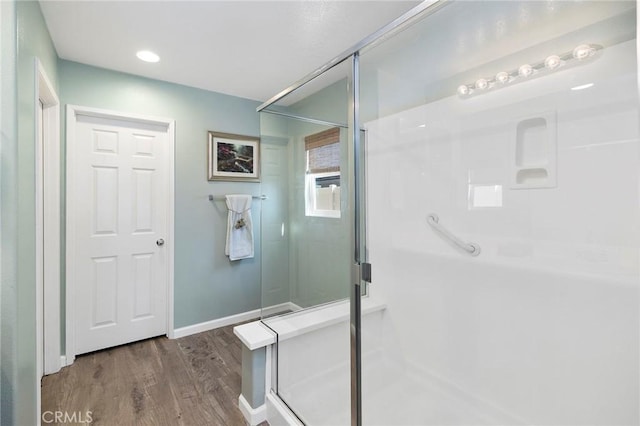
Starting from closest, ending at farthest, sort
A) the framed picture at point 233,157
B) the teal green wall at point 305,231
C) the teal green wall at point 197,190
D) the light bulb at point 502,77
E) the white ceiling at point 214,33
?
the light bulb at point 502,77
the white ceiling at point 214,33
the teal green wall at point 305,231
the teal green wall at point 197,190
the framed picture at point 233,157

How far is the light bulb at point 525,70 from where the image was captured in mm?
1447

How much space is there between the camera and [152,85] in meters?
2.72

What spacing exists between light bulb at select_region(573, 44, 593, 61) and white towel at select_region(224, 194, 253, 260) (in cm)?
264

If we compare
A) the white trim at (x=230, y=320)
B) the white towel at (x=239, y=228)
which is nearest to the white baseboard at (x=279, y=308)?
the white trim at (x=230, y=320)

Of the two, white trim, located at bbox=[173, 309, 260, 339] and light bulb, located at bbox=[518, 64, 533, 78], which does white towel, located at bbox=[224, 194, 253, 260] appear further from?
light bulb, located at bbox=[518, 64, 533, 78]

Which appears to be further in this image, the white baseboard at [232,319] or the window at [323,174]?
the white baseboard at [232,319]

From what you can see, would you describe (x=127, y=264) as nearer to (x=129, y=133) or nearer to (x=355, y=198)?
(x=129, y=133)

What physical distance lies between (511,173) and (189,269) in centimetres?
270

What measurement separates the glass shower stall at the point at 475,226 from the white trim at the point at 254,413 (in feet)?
0.47

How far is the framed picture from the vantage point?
3.03m

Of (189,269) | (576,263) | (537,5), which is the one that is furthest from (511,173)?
(189,269)

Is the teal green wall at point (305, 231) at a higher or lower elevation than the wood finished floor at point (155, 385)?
higher

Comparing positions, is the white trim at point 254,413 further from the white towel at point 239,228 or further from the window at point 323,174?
the white towel at point 239,228

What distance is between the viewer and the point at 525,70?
1462 mm
